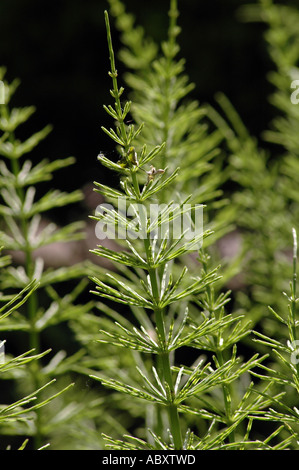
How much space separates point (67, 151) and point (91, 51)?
302mm

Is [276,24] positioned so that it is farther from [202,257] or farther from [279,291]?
[202,257]

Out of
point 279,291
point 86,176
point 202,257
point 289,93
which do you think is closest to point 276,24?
point 289,93

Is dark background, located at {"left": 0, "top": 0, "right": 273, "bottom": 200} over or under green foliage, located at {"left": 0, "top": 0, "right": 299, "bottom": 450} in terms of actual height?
over

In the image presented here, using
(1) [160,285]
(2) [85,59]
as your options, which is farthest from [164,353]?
(2) [85,59]

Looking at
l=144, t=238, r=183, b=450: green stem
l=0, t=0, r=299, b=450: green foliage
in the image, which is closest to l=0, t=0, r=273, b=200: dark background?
l=0, t=0, r=299, b=450: green foliage

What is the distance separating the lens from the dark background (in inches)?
53.2

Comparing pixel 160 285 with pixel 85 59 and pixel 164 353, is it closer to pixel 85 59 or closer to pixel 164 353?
pixel 164 353

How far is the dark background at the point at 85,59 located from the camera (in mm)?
1351

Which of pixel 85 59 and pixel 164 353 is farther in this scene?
pixel 85 59

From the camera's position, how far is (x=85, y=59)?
4.68 feet

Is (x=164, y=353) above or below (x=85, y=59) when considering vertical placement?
below

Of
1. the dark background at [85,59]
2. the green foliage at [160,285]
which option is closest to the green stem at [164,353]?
the green foliage at [160,285]

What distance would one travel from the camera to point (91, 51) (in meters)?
1.44

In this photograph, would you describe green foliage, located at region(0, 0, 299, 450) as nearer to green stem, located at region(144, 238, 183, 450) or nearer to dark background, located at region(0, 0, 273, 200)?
green stem, located at region(144, 238, 183, 450)
